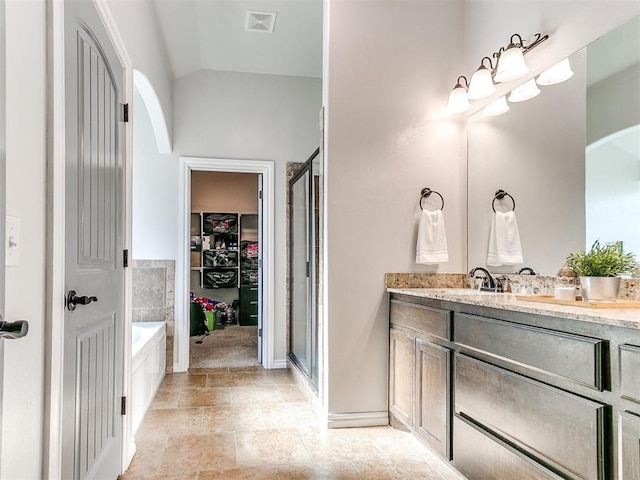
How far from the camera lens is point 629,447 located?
50.0 inches

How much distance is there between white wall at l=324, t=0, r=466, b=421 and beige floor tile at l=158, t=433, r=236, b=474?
2.21ft

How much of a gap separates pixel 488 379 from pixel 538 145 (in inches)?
50.4

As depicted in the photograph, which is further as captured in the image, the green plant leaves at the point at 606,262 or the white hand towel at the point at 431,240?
the white hand towel at the point at 431,240

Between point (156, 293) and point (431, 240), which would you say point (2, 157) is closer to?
point (431, 240)

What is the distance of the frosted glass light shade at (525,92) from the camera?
8.02ft

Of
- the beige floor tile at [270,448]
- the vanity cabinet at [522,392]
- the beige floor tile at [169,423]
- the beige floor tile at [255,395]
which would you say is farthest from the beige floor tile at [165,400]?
the vanity cabinet at [522,392]

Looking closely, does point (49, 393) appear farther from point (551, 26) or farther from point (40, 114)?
point (551, 26)

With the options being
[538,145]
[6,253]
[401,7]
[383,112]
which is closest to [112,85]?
[6,253]

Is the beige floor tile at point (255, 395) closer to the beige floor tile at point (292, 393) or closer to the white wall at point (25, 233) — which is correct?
the beige floor tile at point (292, 393)

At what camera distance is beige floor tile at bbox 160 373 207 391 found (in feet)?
12.5

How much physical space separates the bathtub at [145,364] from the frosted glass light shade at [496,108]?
261cm

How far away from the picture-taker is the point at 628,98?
1914 mm

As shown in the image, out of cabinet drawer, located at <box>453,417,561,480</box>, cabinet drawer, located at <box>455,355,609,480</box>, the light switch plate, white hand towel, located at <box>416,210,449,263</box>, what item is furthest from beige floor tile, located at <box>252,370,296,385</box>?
the light switch plate

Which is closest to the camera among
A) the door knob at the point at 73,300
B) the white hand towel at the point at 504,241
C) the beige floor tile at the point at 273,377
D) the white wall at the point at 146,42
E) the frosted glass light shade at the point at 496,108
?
the door knob at the point at 73,300
